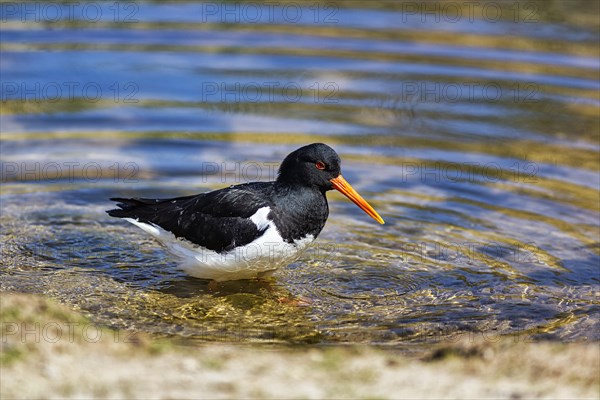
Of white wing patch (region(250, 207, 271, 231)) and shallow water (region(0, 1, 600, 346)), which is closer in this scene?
white wing patch (region(250, 207, 271, 231))

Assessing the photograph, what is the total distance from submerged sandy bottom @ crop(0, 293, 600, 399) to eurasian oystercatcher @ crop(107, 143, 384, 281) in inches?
55.7

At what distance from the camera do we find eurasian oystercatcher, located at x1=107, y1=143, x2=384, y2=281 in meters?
7.16

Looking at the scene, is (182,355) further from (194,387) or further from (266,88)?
(266,88)

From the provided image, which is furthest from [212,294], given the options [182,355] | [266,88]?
[266,88]

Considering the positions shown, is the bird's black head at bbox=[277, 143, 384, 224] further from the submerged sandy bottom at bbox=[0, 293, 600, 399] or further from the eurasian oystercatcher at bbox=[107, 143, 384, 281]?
the submerged sandy bottom at bbox=[0, 293, 600, 399]

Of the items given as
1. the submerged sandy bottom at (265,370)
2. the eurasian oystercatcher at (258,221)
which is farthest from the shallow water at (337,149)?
the submerged sandy bottom at (265,370)

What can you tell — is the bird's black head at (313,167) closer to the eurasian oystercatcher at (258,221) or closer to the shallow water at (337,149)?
the eurasian oystercatcher at (258,221)

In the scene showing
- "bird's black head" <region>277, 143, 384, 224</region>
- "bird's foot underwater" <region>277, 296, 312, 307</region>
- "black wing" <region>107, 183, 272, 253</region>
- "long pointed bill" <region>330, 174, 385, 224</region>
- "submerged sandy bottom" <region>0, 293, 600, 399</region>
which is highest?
"bird's black head" <region>277, 143, 384, 224</region>

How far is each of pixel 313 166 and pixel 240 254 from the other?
0.86 meters

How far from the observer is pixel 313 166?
7.34 metres

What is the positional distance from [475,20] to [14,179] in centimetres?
755

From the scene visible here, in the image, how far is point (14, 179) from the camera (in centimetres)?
971

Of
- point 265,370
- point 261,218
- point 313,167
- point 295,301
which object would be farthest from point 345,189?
point 265,370

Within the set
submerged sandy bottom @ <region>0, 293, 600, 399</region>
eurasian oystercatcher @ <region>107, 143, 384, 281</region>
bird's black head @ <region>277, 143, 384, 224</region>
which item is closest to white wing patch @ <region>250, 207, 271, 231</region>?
eurasian oystercatcher @ <region>107, 143, 384, 281</region>
